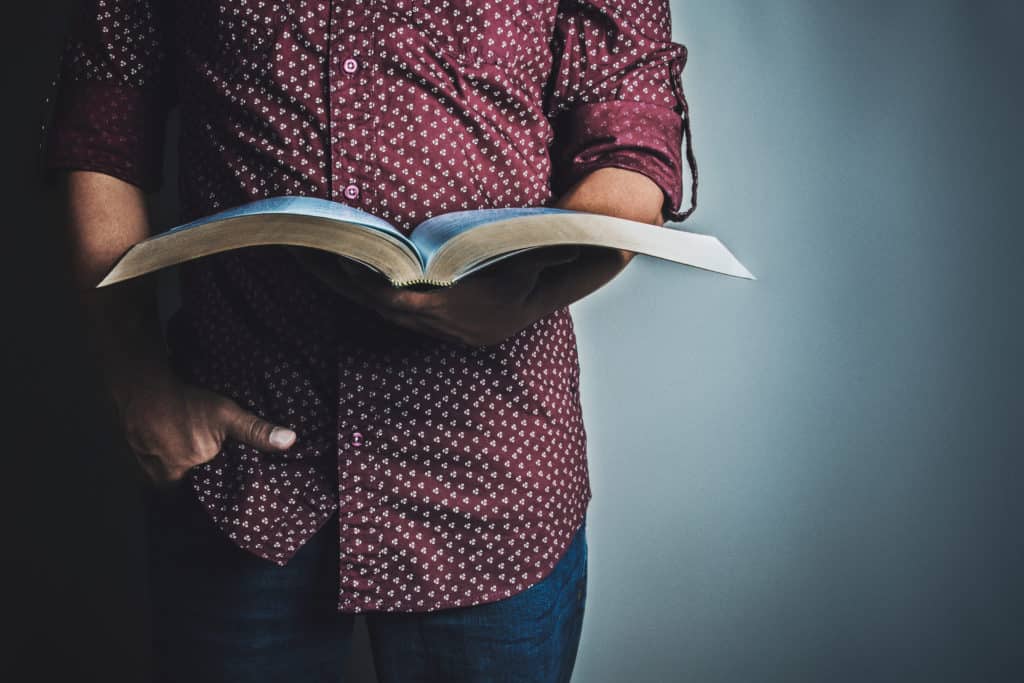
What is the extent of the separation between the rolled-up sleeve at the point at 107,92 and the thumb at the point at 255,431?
0.85 feet

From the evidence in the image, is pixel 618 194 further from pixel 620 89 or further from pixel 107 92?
pixel 107 92

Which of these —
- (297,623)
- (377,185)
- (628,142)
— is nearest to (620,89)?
(628,142)

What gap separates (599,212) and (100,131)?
0.47m

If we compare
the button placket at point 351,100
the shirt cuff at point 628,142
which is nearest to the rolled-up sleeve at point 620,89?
the shirt cuff at point 628,142

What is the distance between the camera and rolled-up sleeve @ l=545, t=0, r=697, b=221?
0.69 meters

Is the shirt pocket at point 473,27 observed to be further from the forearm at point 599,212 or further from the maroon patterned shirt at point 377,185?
the forearm at point 599,212

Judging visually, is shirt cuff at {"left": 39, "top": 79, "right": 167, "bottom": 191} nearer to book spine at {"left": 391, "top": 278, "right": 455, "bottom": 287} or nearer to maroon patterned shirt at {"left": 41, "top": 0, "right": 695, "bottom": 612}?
maroon patterned shirt at {"left": 41, "top": 0, "right": 695, "bottom": 612}

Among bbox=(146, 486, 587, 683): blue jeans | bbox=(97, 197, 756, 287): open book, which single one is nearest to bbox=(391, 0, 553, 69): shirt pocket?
bbox=(97, 197, 756, 287): open book

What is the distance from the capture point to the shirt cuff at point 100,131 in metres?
0.70

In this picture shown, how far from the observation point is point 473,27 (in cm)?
65

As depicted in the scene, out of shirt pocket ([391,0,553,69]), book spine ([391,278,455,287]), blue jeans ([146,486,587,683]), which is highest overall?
shirt pocket ([391,0,553,69])

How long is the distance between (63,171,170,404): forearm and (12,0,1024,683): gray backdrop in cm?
45

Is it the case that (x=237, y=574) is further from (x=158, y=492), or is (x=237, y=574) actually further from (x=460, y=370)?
(x=460, y=370)

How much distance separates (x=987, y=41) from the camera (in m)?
1.05
